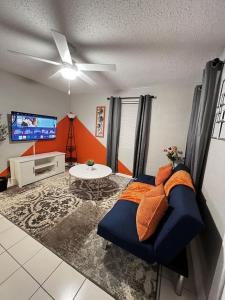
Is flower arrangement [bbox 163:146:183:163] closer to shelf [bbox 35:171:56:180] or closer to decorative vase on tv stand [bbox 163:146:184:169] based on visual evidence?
decorative vase on tv stand [bbox 163:146:184:169]

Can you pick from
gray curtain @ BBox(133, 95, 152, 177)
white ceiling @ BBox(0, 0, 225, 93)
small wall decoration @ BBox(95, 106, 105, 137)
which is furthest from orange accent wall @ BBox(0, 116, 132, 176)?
white ceiling @ BBox(0, 0, 225, 93)

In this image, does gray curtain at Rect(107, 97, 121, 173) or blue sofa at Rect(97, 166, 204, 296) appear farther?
gray curtain at Rect(107, 97, 121, 173)

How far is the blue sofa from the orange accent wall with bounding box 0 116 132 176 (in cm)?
247

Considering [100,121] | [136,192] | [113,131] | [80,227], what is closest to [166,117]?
[113,131]

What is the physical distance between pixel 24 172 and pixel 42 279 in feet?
7.12

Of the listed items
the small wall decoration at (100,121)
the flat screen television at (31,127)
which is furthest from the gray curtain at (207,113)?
the flat screen television at (31,127)

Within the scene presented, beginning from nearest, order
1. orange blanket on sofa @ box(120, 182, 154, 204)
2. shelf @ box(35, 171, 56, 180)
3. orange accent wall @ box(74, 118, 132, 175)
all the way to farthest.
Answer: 1. orange blanket on sofa @ box(120, 182, 154, 204)
2. shelf @ box(35, 171, 56, 180)
3. orange accent wall @ box(74, 118, 132, 175)

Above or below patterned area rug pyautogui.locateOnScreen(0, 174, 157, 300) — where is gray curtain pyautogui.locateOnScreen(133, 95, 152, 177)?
above

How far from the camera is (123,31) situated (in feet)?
4.84

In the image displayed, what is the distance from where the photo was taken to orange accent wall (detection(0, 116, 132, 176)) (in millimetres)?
4028

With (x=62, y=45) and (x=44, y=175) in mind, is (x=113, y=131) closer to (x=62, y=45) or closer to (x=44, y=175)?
(x=44, y=175)

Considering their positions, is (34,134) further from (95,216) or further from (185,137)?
(185,137)

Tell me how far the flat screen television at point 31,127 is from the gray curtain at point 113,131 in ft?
5.46

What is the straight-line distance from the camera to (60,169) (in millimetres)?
3781
